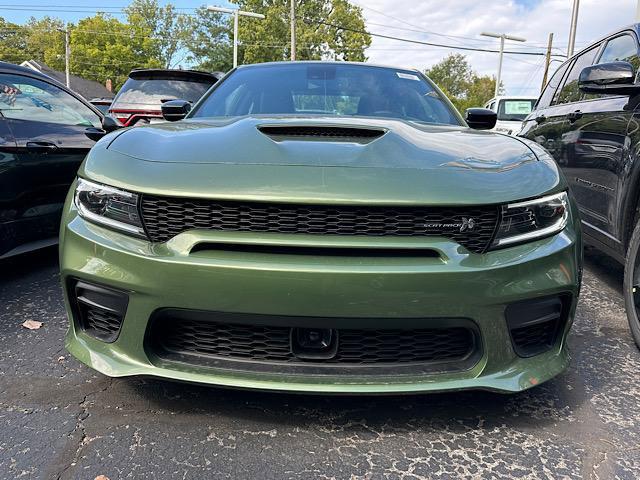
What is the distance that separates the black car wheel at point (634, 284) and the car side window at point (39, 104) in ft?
11.6

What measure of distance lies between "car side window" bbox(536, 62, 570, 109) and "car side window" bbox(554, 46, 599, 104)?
160 mm

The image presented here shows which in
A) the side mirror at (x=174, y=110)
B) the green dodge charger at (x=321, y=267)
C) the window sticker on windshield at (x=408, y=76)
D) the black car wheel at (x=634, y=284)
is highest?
the window sticker on windshield at (x=408, y=76)

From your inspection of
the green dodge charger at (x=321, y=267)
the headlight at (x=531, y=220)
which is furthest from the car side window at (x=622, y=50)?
the green dodge charger at (x=321, y=267)

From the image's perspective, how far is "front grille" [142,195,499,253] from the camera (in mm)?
1635

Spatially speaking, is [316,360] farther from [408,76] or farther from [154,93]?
[154,93]

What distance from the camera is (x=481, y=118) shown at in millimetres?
2965

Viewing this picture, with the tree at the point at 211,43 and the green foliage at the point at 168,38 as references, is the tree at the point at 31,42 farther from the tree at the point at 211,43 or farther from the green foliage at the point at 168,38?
the tree at the point at 211,43

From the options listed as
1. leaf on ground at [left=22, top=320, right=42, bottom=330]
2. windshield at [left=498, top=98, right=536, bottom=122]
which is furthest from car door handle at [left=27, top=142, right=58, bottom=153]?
windshield at [left=498, top=98, right=536, bottom=122]

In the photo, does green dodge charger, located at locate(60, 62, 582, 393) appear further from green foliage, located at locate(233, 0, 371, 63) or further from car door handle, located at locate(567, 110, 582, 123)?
green foliage, located at locate(233, 0, 371, 63)

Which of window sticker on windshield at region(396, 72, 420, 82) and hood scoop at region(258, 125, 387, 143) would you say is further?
window sticker on windshield at region(396, 72, 420, 82)

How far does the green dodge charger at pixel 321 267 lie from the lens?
1592 millimetres

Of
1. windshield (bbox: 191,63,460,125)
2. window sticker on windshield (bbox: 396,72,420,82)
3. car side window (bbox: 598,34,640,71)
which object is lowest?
windshield (bbox: 191,63,460,125)

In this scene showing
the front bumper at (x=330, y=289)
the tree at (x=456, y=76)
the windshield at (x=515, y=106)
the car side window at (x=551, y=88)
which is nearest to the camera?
the front bumper at (x=330, y=289)

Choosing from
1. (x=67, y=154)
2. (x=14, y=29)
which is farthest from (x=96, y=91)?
Answer: (x=67, y=154)
